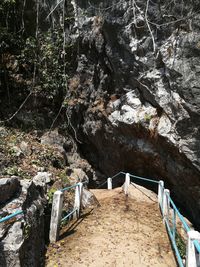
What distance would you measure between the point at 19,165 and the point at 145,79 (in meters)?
4.12

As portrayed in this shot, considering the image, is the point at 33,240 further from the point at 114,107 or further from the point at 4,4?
the point at 4,4

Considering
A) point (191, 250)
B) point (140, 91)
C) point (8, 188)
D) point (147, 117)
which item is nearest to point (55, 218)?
point (8, 188)

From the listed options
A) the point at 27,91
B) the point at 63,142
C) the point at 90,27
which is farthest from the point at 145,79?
the point at 27,91

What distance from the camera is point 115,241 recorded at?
177 inches

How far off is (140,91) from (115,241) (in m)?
4.45

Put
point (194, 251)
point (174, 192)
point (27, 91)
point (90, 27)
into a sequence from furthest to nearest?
point (27, 91) → point (90, 27) → point (174, 192) → point (194, 251)

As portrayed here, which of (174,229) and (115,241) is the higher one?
(174,229)

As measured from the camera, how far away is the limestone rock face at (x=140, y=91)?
618 cm

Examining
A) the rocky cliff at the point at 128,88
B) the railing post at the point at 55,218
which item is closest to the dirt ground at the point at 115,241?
the railing post at the point at 55,218

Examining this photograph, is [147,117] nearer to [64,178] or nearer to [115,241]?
[64,178]

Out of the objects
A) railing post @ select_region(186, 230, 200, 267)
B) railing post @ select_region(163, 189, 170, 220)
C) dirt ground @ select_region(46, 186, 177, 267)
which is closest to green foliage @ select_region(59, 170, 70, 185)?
dirt ground @ select_region(46, 186, 177, 267)

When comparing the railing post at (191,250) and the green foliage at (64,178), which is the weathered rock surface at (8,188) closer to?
the railing post at (191,250)

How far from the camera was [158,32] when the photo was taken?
6602 millimetres

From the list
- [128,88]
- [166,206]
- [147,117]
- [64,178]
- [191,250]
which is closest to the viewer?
[191,250]
